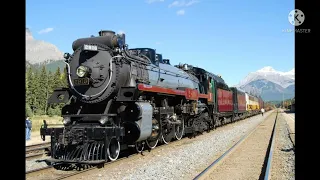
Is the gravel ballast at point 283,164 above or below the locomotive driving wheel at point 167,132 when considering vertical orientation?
below

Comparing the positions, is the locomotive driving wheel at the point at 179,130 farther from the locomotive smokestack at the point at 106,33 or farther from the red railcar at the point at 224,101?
the red railcar at the point at 224,101

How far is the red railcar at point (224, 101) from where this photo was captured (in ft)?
88.7

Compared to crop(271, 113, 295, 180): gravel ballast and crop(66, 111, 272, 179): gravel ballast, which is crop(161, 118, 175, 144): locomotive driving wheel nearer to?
crop(66, 111, 272, 179): gravel ballast

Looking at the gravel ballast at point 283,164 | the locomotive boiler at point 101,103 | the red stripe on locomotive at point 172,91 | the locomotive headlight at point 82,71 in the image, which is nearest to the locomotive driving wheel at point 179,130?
the red stripe on locomotive at point 172,91

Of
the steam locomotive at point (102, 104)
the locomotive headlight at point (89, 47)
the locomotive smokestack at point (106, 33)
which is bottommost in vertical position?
the steam locomotive at point (102, 104)

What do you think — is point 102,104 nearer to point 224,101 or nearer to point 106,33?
point 106,33

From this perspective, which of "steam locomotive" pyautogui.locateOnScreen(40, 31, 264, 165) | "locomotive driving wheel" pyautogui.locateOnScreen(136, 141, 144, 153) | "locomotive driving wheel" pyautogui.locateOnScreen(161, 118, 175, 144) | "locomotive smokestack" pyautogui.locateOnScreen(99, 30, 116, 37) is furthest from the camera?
"locomotive driving wheel" pyautogui.locateOnScreen(161, 118, 175, 144)

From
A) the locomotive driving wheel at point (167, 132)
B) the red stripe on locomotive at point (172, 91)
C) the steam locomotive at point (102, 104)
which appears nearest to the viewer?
the steam locomotive at point (102, 104)

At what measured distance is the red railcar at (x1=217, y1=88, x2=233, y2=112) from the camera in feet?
88.7

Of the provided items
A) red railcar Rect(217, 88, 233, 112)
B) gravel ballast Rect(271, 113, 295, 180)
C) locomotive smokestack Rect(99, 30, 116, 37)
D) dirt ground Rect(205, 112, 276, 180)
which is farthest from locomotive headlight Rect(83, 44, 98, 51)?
red railcar Rect(217, 88, 233, 112)

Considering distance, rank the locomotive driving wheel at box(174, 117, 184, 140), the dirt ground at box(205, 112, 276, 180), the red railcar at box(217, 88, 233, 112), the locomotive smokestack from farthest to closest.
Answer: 1. the red railcar at box(217, 88, 233, 112)
2. the locomotive driving wheel at box(174, 117, 184, 140)
3. the locomotive smokestack
4. the dirt ground at box(205, 112, 276, 180)

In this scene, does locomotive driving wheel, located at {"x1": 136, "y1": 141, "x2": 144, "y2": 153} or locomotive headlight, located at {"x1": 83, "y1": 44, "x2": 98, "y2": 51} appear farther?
locomotive driving wheel, located at {"x1": 136, "y1": 141, "x2": 144, "y2": 153}
